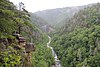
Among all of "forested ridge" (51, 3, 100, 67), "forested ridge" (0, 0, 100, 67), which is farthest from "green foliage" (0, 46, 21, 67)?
"forested ridge" (51, 3, 100, 67)

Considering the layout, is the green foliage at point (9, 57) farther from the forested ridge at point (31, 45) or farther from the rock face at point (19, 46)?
the rock face at point (19, 46)

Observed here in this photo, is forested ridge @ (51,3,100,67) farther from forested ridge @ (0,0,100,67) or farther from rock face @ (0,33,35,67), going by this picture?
rock face @ (0,33,35,67)

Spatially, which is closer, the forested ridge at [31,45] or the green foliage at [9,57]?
the green foliage at [9,57]

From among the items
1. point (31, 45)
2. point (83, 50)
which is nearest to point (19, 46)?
point (31, 45)

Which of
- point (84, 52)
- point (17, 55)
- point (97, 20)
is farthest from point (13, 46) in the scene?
point (97, 20)

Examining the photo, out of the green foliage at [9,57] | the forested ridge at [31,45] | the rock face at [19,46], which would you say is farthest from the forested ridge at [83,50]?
the green foliage at [9,57]

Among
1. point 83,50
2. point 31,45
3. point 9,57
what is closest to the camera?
point 9,57

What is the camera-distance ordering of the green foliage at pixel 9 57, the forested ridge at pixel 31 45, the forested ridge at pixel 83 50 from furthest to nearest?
the forested ridge at pixel 83 50, the forested ridge at pixel 31 45, the green foliage at pixel 9 57

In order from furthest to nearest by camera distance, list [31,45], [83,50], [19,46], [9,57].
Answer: [83,50] < [31,45] < [19,46] < [9,57]

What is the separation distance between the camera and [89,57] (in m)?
85.8

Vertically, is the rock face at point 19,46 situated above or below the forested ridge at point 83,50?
above

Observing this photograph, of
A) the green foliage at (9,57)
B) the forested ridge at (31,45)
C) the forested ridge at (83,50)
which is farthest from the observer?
the forested ridge at (83,50)

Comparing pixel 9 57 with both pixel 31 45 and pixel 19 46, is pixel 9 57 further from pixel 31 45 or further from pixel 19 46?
pixel 31 45

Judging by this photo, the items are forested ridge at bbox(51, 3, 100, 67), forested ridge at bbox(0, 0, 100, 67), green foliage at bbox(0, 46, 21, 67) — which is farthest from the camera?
forested ridge at bbox(51, 3, 100, 67)
